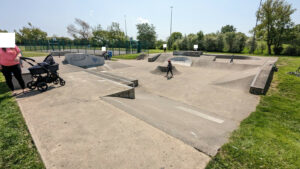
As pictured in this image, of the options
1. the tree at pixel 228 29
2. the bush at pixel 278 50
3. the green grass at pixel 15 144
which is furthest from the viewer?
the tree at pixel 228 29

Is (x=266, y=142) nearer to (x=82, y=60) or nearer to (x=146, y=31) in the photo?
(x=82, y=60)

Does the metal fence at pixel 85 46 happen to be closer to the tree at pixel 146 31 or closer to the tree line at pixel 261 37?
the tree line at pixel 261 37

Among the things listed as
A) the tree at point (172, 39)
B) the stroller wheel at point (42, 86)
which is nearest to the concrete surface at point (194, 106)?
the stroller wheel at point (42, 86)

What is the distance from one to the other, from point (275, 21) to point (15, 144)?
45.5 meters

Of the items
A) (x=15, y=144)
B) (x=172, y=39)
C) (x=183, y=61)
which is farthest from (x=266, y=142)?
(x=172, y=39)

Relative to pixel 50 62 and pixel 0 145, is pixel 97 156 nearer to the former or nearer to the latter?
pixel 0 145

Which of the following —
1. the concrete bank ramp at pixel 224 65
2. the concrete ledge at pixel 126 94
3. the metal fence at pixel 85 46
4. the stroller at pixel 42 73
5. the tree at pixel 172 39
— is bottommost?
the concrete ledge at pixel 126 94

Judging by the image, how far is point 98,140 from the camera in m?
2.86

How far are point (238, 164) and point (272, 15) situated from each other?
1649 inches

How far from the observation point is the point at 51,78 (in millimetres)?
5902

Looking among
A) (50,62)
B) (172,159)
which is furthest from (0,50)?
(172,159)

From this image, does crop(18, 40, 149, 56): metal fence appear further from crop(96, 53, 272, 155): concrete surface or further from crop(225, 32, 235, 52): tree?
crop(225, 32, 235, 52): tree

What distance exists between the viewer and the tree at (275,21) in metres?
30.2

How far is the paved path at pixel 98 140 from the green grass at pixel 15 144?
0.12 meters
